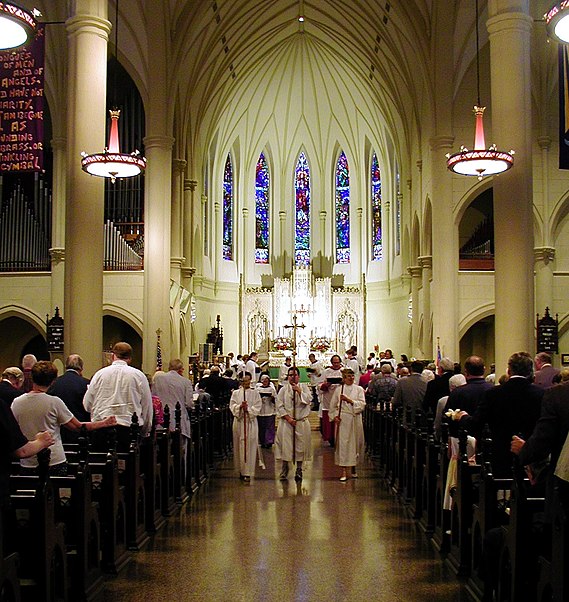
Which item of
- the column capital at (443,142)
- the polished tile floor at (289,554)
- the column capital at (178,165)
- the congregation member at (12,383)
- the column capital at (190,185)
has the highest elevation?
the column capital at (178,165)

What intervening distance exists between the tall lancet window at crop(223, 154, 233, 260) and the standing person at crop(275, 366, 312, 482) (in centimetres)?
2381

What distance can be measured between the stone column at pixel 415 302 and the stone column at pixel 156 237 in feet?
29.1

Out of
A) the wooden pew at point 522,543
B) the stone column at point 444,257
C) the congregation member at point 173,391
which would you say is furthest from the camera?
the stone column at point 444,257

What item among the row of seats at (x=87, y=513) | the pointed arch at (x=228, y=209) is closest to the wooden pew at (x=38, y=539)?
the row of seats at (x=87, y=513)

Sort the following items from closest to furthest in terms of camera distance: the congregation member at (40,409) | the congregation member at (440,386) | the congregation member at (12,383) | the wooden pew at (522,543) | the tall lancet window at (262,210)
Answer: the wooden pew at (522,543)
the congregation member at (40,409)
the congregation member at (12,383)
the congregation member at (440,386)
the tall lancet window at (262,210)

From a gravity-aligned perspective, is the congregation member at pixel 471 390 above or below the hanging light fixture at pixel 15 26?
below

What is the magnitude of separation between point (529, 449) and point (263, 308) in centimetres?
3132

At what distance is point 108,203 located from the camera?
25.9 meters

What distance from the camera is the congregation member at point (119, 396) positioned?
8.55 meters

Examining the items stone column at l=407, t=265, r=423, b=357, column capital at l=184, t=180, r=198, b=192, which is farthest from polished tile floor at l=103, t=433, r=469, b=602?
column capital at l=184, t=180, r=198, b=192

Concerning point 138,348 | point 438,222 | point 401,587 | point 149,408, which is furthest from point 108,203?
point 401,587

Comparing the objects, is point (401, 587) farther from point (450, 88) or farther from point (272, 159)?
point (272, 159)

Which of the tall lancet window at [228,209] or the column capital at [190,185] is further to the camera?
the tall lancet window at [228,209]

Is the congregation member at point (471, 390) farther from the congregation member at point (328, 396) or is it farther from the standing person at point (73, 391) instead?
the congregation member at point (328, 396)
